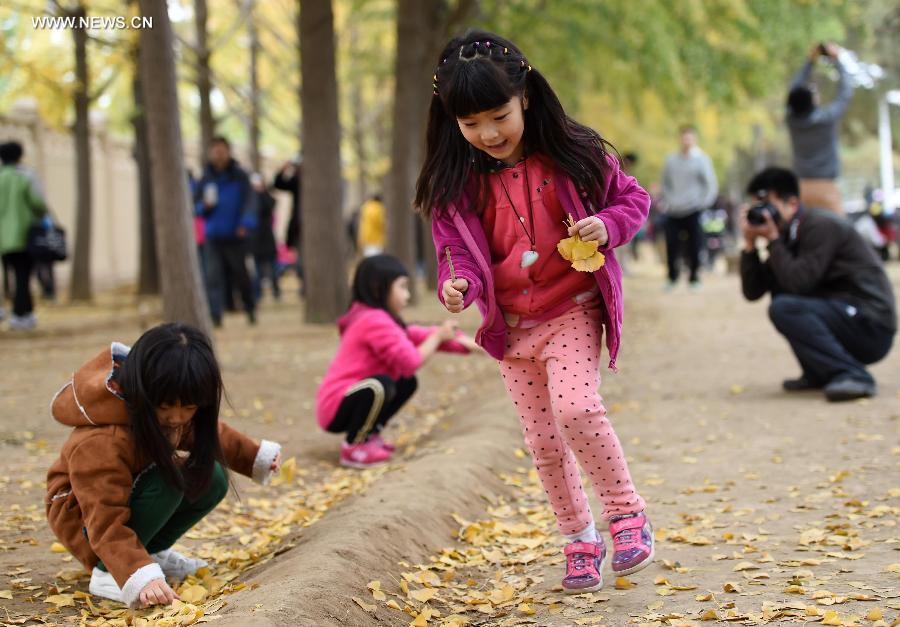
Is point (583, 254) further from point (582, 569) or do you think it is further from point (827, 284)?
point (827, 284)

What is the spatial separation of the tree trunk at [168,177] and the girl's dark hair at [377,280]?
2.18m

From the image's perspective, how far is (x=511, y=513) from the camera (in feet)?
19.4

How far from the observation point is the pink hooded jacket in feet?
13.3

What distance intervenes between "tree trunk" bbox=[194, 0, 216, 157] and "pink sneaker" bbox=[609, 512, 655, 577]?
50.4 feet

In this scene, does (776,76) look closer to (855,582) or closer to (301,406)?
(301,406)

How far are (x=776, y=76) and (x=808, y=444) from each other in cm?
1156

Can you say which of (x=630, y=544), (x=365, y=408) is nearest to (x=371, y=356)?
(x=365, y=408)

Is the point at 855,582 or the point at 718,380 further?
the point at 718,380

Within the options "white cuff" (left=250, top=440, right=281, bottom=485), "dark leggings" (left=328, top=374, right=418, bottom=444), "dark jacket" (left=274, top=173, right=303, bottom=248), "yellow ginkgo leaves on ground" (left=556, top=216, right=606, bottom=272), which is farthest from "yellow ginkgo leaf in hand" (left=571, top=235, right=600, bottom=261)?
"dark jacket" (left=274, top=173, right=303, bottom=248)

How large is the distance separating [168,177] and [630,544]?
5.74m

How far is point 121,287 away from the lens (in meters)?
23.7

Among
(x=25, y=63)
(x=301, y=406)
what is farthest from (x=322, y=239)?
(x=25, y=63)

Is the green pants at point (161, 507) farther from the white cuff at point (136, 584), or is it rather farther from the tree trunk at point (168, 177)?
the tree trunk at point (168, 177)

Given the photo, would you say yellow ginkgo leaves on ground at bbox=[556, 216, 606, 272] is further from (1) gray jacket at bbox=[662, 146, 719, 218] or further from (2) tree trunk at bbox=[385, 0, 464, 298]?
(1) gray jacket at bbox=[662, 146, 719, 218]
